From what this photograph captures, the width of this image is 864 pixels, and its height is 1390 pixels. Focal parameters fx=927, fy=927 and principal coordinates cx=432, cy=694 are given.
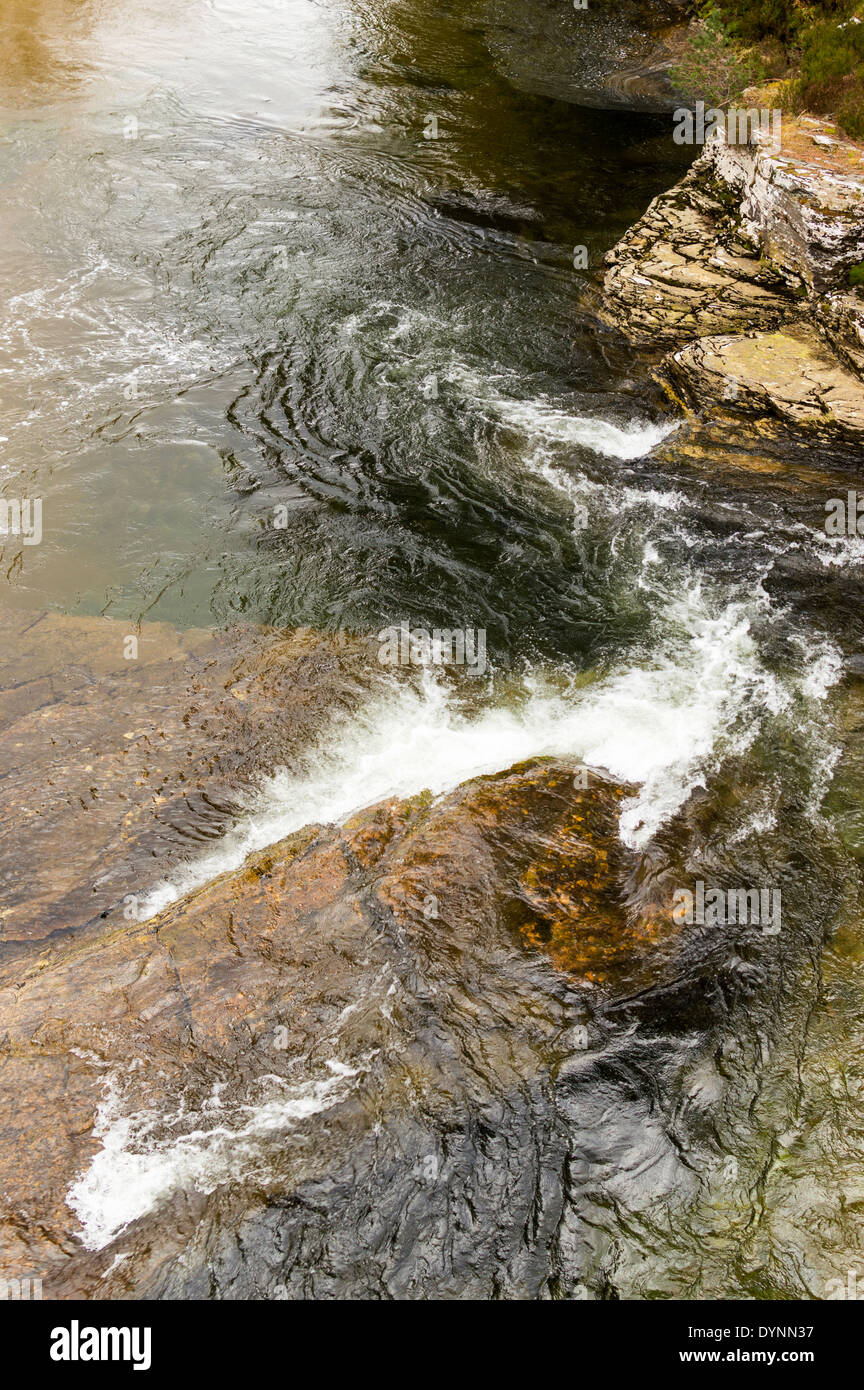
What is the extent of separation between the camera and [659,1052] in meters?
6.13

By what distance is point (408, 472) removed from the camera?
10758 mm

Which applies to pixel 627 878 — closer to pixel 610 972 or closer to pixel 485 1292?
pixel 610 972

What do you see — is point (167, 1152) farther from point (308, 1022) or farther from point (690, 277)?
point (690, 277)

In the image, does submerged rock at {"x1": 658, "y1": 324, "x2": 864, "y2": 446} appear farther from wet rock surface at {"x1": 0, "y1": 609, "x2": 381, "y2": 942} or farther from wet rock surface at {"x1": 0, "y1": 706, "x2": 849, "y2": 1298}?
wet rock surface at {"x1": 0, "y1": 706, "x2": 849, "y2": 1298}

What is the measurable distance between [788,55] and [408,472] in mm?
11094

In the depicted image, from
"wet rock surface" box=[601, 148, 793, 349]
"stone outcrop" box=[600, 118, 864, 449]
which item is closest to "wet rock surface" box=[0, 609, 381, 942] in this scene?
"stone outcrop" box=[600, 118, 864, 449]

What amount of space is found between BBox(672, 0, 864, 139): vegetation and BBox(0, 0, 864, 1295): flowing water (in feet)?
5.19

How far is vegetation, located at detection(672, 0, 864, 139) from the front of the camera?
1285 centimetres

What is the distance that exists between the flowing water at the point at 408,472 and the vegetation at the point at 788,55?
158 centimetres

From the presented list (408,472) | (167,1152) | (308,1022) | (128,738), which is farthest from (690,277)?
(167,1152)

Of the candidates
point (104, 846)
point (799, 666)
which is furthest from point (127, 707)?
point (799, 666)

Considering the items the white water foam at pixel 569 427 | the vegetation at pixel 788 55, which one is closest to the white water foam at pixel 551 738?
the white water foam at pixel 569 427

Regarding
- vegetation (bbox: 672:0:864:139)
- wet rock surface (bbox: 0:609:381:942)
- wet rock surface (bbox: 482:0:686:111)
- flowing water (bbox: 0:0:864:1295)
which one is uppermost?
wet rock surface (bbox: 482:0:686:111)

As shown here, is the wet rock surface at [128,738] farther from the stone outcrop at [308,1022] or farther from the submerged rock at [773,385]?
the submerged rock at [773,385]
